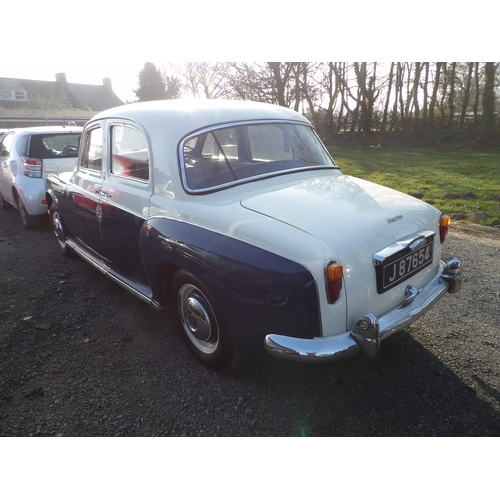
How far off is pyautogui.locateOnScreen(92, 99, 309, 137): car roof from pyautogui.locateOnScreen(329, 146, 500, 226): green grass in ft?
16.1

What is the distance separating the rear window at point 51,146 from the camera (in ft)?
21.3

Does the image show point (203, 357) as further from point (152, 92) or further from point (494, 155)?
point (152, 92)

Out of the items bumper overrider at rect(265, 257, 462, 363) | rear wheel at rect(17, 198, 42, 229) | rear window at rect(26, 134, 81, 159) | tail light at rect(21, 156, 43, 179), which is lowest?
rear wheel at rect(17, 198, 42, 229)

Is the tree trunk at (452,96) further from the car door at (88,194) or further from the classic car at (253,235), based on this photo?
the car door at (88,194)

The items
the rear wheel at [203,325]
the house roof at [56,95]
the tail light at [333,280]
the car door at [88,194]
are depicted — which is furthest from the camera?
the house roof at [56,95]

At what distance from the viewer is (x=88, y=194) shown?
3959 millimetres

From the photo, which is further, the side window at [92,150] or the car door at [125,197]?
the side window at [92,150]

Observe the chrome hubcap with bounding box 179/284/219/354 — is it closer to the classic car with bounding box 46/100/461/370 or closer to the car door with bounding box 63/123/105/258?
the classic car with bounding box 46/100/461/370

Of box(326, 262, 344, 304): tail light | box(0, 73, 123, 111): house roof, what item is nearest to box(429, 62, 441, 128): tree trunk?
box(326, 262, 344, 304): tail light

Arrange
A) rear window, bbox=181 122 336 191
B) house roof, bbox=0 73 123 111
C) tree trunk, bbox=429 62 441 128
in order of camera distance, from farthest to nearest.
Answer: house roof, bbox=0 73 123 111 < tree trunk, bbox=429 62 441 128 < rear window, bbox=181 122 336 191

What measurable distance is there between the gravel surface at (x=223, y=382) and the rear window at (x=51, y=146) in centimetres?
351

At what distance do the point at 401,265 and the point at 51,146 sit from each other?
20.6 feet

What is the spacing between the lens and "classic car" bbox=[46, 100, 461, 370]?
2.21m

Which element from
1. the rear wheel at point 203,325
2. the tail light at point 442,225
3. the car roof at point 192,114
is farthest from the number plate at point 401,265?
the car roof at point 192,114
